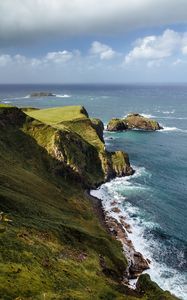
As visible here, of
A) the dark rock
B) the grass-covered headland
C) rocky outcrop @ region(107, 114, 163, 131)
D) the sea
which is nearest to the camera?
the grass-covered headland

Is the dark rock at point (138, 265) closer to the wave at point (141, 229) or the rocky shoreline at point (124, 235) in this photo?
the rocky shoreline at point (124, 235)

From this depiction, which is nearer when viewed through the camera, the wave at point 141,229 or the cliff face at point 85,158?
the wave at point 141,229

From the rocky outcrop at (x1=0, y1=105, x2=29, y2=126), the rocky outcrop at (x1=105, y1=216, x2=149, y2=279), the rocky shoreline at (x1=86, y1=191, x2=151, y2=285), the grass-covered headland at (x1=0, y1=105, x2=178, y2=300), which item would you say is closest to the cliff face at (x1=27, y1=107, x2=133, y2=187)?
the grass-covered headland at (x1=0, y1=105, x2=178, y2=300)

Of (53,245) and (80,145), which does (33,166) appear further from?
(53,245)

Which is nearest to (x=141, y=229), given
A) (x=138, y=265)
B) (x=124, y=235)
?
(x=124, y=235)

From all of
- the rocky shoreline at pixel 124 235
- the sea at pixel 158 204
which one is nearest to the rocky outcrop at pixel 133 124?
the sea at pixel 158 204

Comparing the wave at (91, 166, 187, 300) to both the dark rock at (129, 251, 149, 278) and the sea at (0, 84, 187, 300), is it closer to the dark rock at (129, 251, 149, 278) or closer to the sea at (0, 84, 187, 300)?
the sea at (0, 84, 187, 300)

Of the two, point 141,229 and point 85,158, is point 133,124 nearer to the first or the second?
point 85,158

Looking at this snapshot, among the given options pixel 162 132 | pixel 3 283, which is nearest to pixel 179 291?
pixel 3 283
